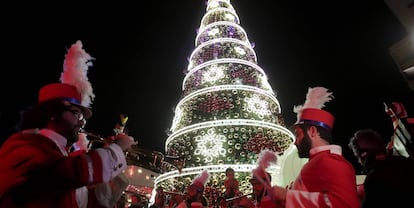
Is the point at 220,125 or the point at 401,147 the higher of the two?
the point at 220,125

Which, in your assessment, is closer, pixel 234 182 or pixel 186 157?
pixel 234 182

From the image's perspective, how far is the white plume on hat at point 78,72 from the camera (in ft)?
9.83

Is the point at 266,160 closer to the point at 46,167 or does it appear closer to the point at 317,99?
Result: the point at 317,99

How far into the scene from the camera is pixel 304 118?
354cm

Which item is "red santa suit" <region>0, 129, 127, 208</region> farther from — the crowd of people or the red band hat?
the red band hat

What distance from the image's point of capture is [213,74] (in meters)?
11.5

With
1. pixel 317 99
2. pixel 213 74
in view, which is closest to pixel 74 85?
pixel 317 99

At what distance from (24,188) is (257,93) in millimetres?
9886

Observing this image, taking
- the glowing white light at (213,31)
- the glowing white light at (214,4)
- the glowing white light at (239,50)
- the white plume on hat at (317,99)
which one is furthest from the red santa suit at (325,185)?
the glowing white light at (214,4)

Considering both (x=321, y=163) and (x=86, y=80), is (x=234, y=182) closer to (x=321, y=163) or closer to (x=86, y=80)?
(x=321, y=163)

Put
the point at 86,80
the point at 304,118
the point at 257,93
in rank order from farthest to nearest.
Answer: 1. the point at 257,93
2. the point at 304,118
3. the point at 86,80

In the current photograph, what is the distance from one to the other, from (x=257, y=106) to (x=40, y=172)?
31.2 feet

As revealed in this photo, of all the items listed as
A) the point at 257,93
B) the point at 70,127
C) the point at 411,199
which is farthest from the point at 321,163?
the point at 257,93

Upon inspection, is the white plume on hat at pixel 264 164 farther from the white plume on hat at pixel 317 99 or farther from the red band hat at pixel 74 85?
the red band hat at pixel 74 85
